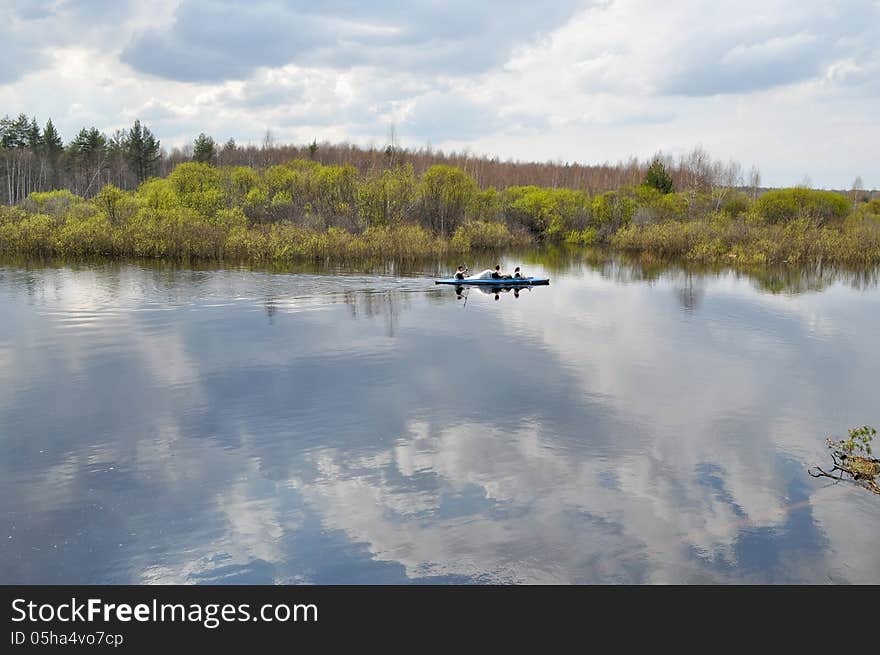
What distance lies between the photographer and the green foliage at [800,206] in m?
74.2

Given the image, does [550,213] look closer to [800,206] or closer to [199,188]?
[800,206]

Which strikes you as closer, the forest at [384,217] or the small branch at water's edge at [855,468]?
the small branch at water's edge at [855,468]

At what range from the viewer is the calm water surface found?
36.0 feet

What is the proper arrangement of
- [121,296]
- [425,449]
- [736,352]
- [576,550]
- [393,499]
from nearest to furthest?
[576,550], [393,499], [425,449], [736,352], [121,296]

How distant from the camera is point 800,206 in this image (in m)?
75.0

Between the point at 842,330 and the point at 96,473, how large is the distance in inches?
1142

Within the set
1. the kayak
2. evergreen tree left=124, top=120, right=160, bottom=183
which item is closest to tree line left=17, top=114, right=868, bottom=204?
evergreen tree left=124, top=120, right=160, bottom=183

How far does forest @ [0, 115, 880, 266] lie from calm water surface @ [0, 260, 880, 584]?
73.0ft

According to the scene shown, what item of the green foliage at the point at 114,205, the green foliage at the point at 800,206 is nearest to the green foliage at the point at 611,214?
the green foliage at the point at 800,206

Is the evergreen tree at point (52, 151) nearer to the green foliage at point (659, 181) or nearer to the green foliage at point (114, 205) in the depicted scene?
the green foliage at point (114, 205)

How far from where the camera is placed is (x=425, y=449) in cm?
1524

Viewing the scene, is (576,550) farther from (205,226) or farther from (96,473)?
(205,226)

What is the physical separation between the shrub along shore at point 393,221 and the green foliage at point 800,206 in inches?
5.6
